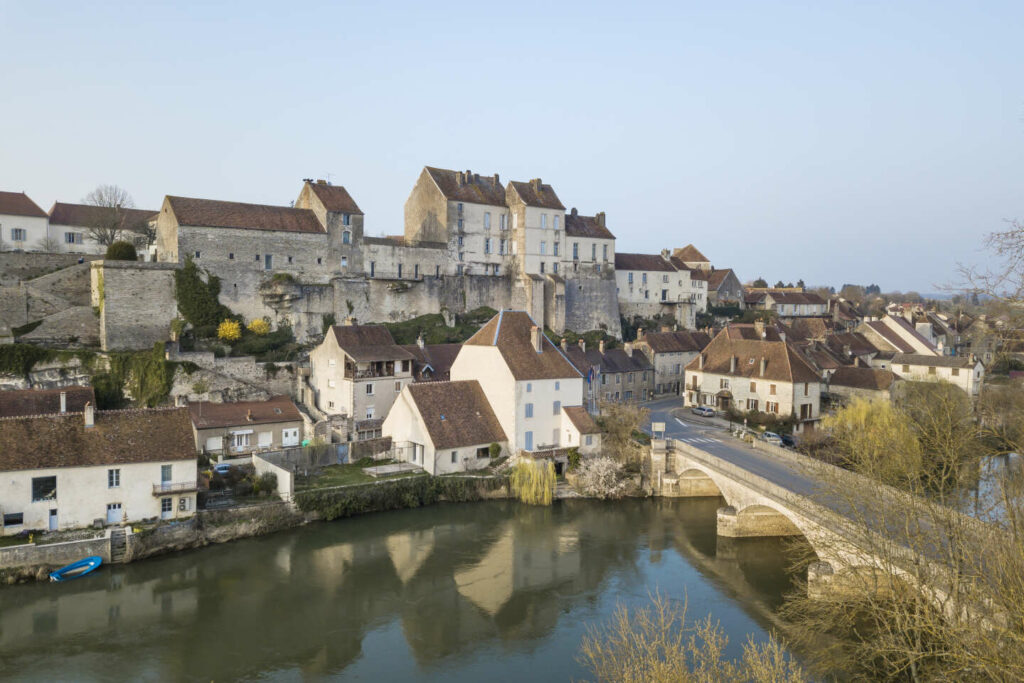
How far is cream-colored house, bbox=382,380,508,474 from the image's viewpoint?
28.2m

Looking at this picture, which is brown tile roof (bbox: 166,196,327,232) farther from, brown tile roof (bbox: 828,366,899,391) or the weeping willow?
brown tile roof (bbox: 828,366,899,391)

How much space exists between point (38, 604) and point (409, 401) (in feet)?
47.1

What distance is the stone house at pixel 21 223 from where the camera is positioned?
133 ft

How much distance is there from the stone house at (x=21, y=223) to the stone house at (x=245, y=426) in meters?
19.8

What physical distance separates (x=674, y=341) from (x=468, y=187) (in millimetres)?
17741

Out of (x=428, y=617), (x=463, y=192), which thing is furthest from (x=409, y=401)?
(x=463, y=192)

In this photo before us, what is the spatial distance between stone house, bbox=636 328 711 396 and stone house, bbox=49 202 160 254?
1309 inches

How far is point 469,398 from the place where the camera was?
3058cm

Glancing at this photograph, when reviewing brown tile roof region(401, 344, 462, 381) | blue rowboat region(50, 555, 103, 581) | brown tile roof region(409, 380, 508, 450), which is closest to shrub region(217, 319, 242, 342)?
brown tile roof region(401, 344, 462, 381)

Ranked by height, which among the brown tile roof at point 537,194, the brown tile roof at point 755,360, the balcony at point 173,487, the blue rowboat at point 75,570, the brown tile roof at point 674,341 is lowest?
the blue rowboat at point 75,570

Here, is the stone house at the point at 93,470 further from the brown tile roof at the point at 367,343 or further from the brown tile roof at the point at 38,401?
the brown tile roof at the point at 367,343

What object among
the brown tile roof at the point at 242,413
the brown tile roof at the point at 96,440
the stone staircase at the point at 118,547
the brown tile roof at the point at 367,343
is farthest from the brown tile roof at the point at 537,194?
the stone staircase at the point at 118,547

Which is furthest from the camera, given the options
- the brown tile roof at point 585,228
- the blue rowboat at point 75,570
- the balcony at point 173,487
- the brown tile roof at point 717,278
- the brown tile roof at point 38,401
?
the brown tile roof at point 717,278

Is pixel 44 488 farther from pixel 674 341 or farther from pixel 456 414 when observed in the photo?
pixel 674 341
